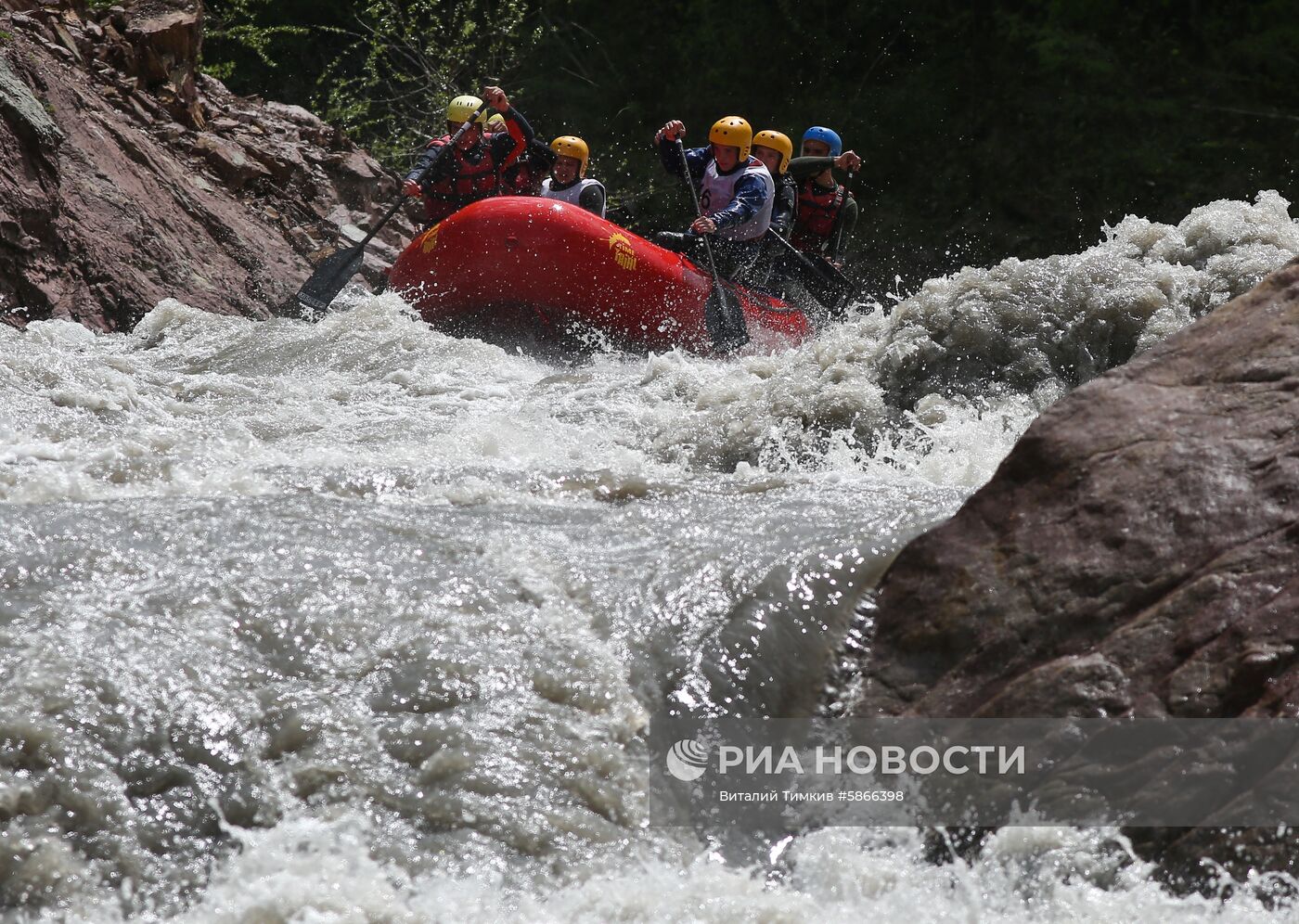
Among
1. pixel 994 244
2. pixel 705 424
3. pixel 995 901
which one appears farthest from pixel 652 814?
pixel 994 244

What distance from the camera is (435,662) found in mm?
2666

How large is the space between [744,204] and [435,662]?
5.01 m

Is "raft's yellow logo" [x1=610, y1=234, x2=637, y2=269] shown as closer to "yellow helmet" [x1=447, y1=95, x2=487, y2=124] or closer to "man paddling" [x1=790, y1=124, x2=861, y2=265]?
"man paddling" [x1=790, y1=124, x2=861, y2=265]

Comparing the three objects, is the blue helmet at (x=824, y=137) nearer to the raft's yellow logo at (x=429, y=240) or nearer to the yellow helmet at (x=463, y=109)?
the yellow helmet at (x=463, y=109)

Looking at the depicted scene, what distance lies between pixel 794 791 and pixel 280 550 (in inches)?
50.5

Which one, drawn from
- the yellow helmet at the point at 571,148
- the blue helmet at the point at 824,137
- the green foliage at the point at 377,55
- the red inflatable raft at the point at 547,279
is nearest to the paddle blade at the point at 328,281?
the red inflatable raft at the point at 547,279

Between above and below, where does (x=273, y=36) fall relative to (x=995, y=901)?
below

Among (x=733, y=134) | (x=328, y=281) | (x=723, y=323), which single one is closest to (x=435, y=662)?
(x=723, y=323)

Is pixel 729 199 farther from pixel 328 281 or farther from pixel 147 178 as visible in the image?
pixel 147 178

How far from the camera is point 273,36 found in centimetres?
1458

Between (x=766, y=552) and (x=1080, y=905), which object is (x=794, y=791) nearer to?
(x=1080, y=905)

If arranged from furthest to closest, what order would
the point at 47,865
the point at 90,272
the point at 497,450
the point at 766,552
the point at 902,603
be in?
the point at 90,272 → the point at 497,450 → the point at 766,552 → the point at 902,603 → the point at 47,865

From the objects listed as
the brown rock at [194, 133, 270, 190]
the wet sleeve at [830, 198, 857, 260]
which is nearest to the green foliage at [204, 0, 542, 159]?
the brown rock at [194, 133, 270, 190]

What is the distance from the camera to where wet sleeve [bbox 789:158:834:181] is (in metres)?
8.38
